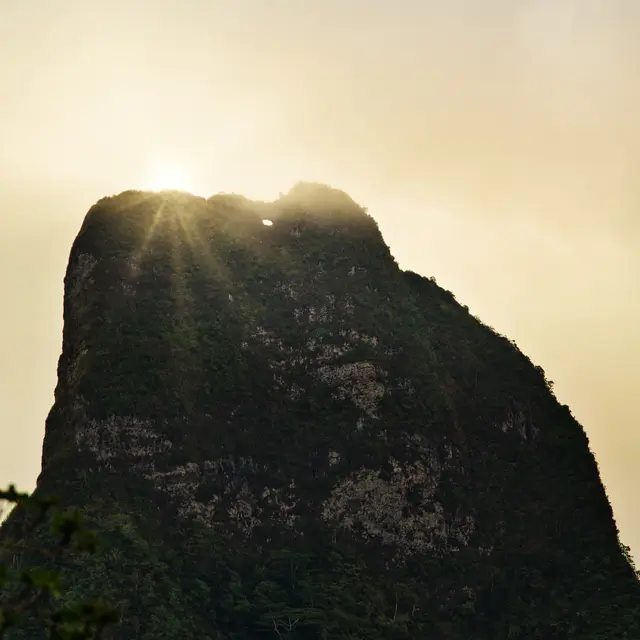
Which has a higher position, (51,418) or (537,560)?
(51,418)

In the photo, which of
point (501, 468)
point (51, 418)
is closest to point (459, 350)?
point (501, 468)

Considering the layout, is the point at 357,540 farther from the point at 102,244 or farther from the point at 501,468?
the point at 102,244

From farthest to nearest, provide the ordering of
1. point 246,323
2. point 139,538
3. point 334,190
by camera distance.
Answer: point 334,190 → point 246,323 → point 139,538

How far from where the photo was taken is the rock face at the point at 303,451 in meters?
84.9

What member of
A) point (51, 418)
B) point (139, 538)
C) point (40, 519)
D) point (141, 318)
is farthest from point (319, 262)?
point (40, 519)

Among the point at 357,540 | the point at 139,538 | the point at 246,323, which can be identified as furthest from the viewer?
the point at 246,323

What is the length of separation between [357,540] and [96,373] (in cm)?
2475

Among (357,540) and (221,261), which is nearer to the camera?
Result: (357,540)

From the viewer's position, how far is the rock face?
8494 centimetres

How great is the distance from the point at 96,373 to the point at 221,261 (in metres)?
20.3

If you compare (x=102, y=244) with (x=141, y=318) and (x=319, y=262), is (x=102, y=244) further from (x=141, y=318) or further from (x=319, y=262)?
(x=319, y=262)

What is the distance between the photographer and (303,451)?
9669cm

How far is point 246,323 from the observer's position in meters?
104

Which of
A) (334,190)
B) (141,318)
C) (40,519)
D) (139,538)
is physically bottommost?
(40,519)
